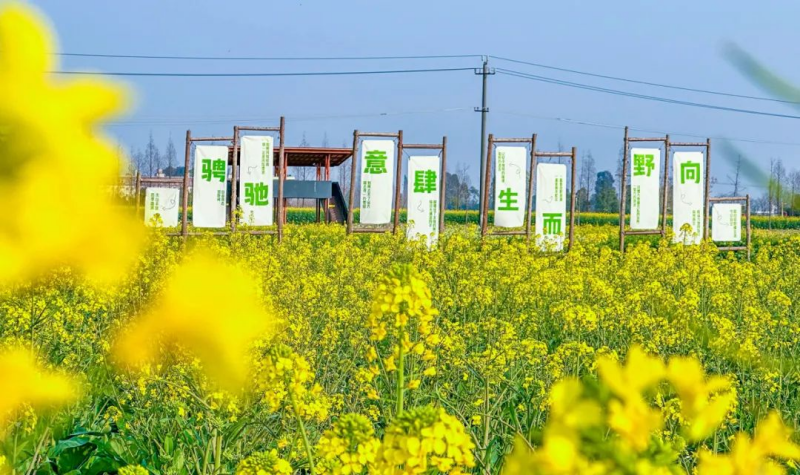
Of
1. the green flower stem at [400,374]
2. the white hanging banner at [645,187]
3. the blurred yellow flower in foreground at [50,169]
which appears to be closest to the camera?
the blurred yellow flower in foreground at [50,169]

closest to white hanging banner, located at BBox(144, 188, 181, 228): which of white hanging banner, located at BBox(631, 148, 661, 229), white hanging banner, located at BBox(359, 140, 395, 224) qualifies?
white hanging banner, located at BBox(359, 140, 395, 224)

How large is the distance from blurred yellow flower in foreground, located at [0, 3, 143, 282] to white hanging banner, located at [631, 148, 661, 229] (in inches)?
494

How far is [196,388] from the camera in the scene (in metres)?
2.39

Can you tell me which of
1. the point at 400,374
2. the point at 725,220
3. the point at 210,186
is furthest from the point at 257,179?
the point at 400,374

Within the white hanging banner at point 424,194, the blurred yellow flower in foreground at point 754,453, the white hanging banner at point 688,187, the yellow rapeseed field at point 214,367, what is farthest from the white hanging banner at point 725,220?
the blurred yellow flower in foreground at point 754,453

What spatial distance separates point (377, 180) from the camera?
37.4ft

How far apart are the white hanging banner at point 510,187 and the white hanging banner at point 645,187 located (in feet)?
6.70

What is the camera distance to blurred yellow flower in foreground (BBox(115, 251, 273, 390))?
0.41 m

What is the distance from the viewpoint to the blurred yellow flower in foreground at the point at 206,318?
41cm

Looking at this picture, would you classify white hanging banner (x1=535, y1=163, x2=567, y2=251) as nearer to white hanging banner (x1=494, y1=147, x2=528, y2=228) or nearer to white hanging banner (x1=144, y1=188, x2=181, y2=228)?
white hanging banner (x1=494, y1=147, x2=528, y2=228)

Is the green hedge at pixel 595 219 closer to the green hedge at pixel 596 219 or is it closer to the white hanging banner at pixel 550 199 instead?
the green hedge at pixel 596 219

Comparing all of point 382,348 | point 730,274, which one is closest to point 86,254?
point 382,348

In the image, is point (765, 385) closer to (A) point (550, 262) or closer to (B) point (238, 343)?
(B) point (238, 343)

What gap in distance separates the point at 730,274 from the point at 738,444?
7.54m
